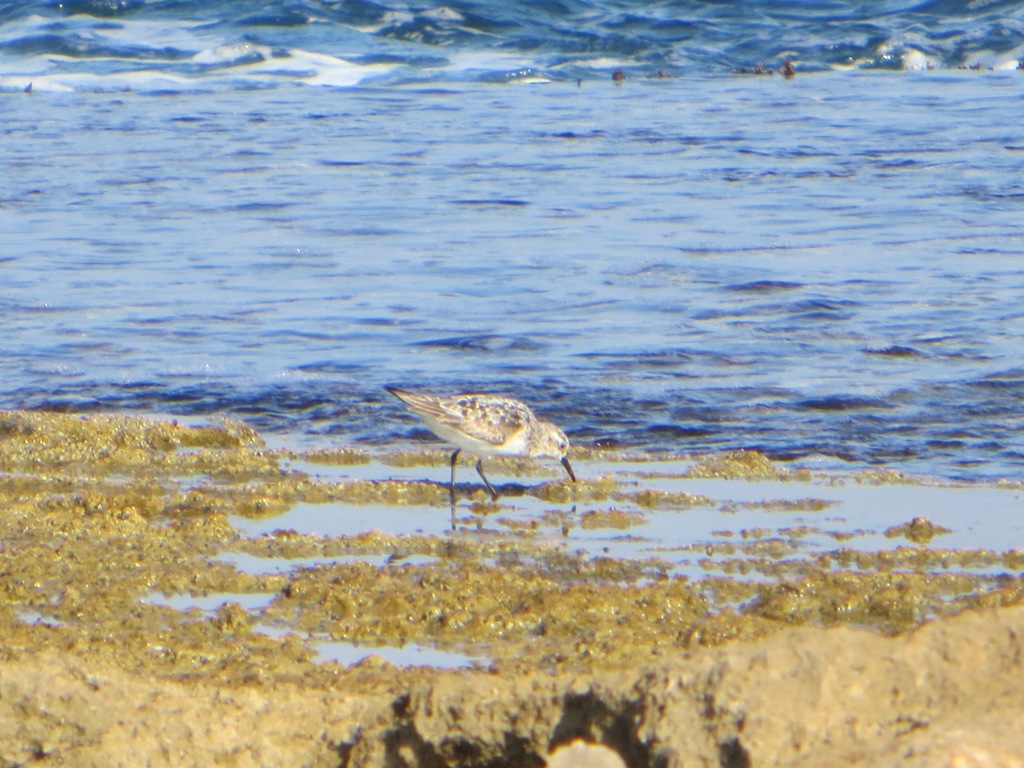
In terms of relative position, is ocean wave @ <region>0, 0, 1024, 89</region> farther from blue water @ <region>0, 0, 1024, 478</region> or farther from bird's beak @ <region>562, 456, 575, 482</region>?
bird's beak @ <region>562, 456, 575, 482</region>

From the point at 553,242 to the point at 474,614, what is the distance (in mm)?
8520

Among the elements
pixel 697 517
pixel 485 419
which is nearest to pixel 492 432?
pixel 485 419

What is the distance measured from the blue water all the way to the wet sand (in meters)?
1.36

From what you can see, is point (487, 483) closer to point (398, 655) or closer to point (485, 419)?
point (485, 419)

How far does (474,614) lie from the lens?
183 inches

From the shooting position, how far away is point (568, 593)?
4.77 meters

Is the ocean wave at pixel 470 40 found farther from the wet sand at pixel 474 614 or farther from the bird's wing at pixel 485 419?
the wet sand at pixel 474 614

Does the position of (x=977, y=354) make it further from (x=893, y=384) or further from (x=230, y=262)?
(x=230, y=262)

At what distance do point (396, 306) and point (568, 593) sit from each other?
6366mm

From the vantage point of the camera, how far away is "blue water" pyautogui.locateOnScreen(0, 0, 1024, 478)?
8.79m

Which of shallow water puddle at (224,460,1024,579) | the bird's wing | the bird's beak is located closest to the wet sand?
shallow water puddle at (224,460,1024,579)

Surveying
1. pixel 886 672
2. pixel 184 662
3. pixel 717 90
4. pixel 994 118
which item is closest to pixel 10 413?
pixel 184 662

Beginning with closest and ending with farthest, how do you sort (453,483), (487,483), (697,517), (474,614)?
(474,614)
(697,517)
(453,483)
(487,483)

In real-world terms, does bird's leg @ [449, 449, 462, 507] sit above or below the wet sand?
below
